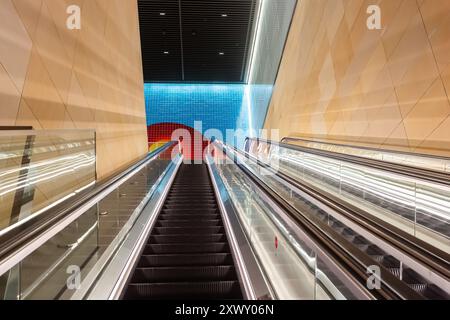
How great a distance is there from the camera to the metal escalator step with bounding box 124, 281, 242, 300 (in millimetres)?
2774

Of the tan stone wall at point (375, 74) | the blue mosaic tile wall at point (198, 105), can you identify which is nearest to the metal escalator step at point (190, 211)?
the tan stone wall at point (375, 74)

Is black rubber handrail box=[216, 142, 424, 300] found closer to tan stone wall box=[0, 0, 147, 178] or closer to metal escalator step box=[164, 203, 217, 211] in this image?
tan stone wall box=[0, 0, 147, 178]

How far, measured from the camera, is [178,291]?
9.21 ft

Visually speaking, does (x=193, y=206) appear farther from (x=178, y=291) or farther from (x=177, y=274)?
(x=178, y=291)

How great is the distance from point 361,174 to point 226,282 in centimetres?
209

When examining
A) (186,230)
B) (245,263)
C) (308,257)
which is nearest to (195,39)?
(186,230)

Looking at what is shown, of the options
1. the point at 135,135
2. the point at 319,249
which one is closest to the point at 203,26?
the point at 135,135

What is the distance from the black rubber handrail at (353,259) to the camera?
1.37 m

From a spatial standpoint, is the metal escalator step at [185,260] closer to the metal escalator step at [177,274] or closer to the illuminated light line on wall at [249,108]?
the metal escalator step at [177,274]

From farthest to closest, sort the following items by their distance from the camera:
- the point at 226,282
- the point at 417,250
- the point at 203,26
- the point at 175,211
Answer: the point at 203,26 → the point at 175,211 → the point at 226,282 → the point at 417,250

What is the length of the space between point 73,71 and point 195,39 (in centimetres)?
1107

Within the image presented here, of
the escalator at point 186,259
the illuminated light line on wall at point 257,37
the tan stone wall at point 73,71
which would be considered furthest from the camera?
the illuminated light line on wall at point 257,37

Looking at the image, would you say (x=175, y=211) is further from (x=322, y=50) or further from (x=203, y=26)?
A: (x=203, y=26)

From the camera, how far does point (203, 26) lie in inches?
569
